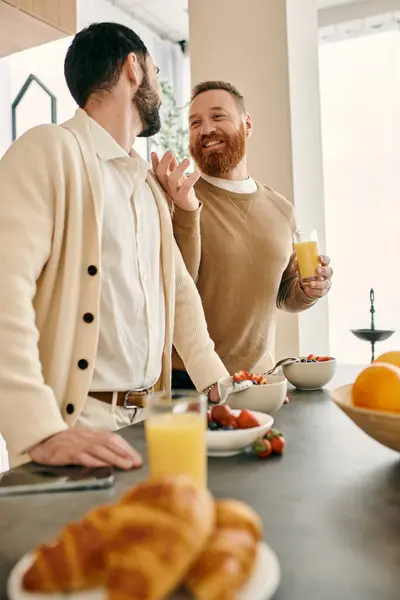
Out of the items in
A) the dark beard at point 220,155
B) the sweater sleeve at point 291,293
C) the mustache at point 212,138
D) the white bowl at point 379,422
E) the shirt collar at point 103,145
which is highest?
the mustache at point 212,138

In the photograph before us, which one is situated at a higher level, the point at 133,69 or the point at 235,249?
the point at 133,69

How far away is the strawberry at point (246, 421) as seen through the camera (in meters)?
1.03

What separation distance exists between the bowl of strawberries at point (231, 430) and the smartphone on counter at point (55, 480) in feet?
0.61

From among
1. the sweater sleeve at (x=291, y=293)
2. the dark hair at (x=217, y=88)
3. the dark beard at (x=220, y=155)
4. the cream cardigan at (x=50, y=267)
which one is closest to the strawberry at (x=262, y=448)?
the cream cardigan at (x=50, y=267)

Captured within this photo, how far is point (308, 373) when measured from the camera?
163 centimetres

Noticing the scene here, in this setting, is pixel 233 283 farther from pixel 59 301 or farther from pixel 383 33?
pixel 383 33

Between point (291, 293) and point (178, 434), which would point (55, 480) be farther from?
point (291, 293)

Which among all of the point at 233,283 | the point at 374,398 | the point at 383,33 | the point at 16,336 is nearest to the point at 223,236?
the point at 233,283

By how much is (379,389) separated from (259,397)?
1.29ft

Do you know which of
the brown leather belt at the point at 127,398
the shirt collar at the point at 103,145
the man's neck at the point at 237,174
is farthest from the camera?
the man's neck at the point at 237,174

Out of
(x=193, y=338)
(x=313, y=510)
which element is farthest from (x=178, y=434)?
(x=193, y=338)

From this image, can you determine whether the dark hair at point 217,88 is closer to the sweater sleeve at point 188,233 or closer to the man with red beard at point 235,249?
the man with red beard at point 235,249

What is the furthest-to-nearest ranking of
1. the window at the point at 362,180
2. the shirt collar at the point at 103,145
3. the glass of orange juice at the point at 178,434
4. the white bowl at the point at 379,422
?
the window at the point at 362,180, the shirt collar at the point at 103,145, the white bowl at the point at 379,422, the glass of orange juice at the point at 178,434

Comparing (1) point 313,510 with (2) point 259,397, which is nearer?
(1) point 313,510
